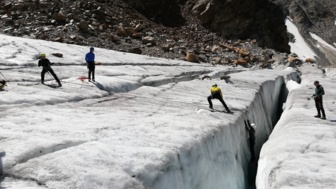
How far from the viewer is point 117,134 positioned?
7133mm

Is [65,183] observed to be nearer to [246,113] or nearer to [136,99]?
[136,99]

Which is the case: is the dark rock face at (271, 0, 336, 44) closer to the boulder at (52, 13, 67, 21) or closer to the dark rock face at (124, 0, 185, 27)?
the dark rock face at (124, 0, 185, 27)

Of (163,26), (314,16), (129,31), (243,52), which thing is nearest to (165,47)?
(129,31)

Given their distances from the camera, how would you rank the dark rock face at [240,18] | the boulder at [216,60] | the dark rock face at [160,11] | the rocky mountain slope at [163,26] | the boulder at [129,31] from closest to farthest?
the rocky mountain slope at [163,26]
the boulder at [129,31]
the boulder at [216,60]
the dark rock face at [160,11]
the dark rock face at [240,18]

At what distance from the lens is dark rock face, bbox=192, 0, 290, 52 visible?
169 ft

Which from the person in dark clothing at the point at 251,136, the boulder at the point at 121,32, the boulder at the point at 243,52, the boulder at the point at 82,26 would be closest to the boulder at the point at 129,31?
the boulder at the point at 121,32

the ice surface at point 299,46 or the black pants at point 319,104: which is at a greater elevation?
the black pants at point 319,104

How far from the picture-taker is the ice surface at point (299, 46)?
105319 mm

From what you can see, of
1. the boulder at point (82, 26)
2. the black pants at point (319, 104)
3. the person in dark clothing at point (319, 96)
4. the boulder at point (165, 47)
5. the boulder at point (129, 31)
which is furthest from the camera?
the boulder at point (129, 31)

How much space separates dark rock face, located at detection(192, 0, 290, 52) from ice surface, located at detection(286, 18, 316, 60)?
49.5m

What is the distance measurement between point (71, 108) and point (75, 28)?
2620 cm

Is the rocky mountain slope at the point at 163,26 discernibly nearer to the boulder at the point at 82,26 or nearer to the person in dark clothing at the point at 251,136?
the boulder at the point at 82,26

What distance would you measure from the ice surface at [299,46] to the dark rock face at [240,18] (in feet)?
162

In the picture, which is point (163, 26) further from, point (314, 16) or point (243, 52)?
point (314, 16)
